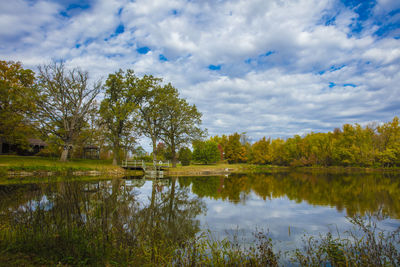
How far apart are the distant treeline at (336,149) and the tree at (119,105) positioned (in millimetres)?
19441

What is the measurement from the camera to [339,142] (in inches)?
2532

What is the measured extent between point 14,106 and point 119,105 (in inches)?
548

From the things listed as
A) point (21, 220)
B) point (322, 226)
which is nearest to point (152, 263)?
point (21, 220)

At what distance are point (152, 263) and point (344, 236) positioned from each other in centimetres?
742

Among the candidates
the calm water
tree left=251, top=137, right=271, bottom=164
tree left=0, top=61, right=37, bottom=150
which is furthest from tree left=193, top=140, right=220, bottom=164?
the calm water

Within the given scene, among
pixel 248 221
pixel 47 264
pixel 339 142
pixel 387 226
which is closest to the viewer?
pixel 47 264

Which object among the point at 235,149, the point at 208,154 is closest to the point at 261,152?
the point at 235,149

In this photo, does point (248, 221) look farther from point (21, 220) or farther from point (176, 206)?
point (21, 220)

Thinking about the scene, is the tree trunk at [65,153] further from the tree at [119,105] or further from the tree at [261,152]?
the tree at [261,152]

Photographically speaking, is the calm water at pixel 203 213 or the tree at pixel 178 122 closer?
the calm water at pixel 203 213

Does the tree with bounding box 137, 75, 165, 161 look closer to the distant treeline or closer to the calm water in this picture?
the distant treeline

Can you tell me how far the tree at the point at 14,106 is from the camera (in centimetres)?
2981

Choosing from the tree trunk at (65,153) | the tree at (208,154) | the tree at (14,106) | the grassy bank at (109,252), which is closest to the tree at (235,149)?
the tree at (208,154)

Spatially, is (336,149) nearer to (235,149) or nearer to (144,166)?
(235,149)
